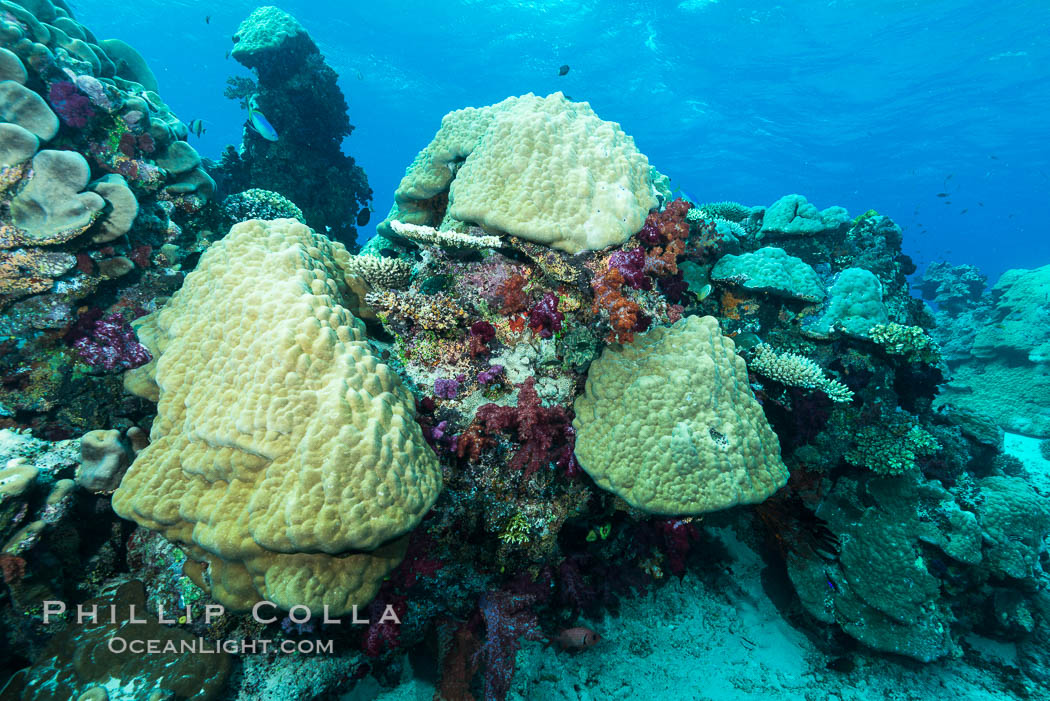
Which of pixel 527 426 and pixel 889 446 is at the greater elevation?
pixel 889 446

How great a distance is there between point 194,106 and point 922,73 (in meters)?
108

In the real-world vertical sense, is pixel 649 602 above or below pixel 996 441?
below

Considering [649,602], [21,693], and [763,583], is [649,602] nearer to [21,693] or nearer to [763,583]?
[763,583]

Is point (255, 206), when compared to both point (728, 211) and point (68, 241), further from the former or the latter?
point (728, 211)

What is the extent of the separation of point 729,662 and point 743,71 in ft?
139

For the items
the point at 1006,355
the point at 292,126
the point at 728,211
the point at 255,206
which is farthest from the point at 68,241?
the point at 1006,355

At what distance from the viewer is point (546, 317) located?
12.7 feet

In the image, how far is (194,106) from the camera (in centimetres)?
7781

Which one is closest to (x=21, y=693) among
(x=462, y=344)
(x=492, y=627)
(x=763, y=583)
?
(x=492, y=627)

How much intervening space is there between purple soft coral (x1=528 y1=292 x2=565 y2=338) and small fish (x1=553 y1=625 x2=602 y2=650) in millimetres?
3042

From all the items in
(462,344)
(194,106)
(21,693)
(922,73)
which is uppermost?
(194,106)

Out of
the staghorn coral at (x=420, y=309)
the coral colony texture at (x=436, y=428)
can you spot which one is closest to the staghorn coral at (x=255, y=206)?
the coral colony texture at (x=436, y=428)

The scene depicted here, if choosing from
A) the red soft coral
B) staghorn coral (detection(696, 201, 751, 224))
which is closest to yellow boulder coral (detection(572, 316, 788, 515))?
the red soft coral

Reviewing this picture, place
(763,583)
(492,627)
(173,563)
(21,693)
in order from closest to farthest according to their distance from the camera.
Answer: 1. (21,693)
2. (173,563)
3. (492,627)
4. (763,583)
